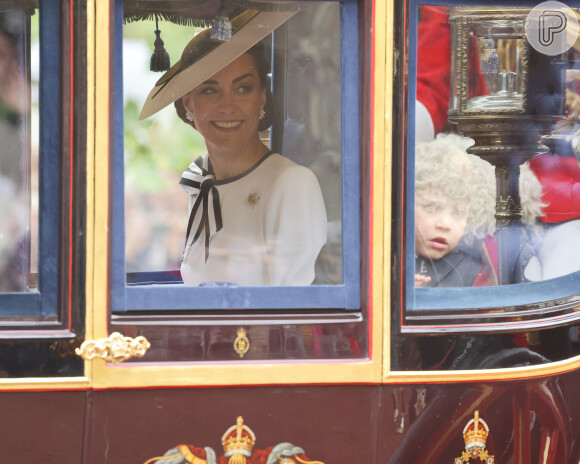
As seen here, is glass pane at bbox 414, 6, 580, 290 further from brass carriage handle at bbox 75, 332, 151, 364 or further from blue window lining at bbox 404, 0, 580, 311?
brass carriage handle at bbox 75, 332, 151, 364

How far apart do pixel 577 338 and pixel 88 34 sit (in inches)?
62.6

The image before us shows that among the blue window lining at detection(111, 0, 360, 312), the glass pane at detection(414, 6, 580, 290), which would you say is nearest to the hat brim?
the blue window lining at detection(111, 0, 360, 312)

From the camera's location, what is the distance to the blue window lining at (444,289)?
6.78 feet

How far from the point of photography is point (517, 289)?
2.23 metres

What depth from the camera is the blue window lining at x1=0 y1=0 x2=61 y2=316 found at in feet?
Result: 6.46

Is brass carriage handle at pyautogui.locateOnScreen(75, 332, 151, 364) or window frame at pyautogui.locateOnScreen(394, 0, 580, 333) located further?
window frame at pyautogui.locateOnScreen(394, 0, 580, 333)

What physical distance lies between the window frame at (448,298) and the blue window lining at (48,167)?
0.88 m

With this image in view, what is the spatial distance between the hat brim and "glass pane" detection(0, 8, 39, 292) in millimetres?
301

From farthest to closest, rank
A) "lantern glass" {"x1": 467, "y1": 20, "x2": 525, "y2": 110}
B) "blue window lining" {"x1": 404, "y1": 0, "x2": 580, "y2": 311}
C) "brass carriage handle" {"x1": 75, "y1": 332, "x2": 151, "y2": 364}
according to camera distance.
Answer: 1. "lantern glass" {"x1": 467, "y1": 20, "x2": 525, "y2": 110}
2. "blue window lining" {"x1": 404, "y1": 0, "x2": 580, "y2": 311}
3. "brass carriage handle" {"x1": 75, "y1": 332, "x2": 151, "y2": 364}

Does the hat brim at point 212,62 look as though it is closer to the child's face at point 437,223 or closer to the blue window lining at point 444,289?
the blue window lining at point 444,289

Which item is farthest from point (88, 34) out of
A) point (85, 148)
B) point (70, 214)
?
point (70, 214)

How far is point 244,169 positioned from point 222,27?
0.39 metres

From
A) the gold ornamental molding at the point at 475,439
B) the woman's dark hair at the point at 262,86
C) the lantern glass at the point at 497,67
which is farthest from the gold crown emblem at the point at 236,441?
the lantern glass at the point at 497,67

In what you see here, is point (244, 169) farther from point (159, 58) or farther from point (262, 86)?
point (159, 58)
